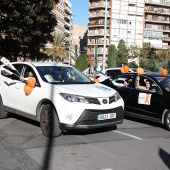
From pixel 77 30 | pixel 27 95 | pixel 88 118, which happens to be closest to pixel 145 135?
pixel 88 118

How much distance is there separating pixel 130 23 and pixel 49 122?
256 ft

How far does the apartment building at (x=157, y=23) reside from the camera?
82938mm

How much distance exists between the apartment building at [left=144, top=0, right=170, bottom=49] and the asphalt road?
254 feet

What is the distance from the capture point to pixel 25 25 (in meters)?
18.7

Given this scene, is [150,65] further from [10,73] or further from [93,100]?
[93,100]

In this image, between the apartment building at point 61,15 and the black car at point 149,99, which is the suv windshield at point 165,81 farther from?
the apartment building at point 61,15

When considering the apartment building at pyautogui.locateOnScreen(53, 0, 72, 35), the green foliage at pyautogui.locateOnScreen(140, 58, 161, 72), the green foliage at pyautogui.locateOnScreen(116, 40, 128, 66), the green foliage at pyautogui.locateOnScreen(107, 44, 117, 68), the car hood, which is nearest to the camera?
the car hood

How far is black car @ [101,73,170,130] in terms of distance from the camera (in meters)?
7.97

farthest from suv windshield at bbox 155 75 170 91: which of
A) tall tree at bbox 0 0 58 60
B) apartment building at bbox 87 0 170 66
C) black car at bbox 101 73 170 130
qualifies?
apartment building at bbox 87 0 170 66

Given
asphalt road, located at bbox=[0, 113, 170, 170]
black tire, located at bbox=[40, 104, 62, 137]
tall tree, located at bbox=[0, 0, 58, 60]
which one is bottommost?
asphalt road, located at bbox=[0, 113, 170, 170]

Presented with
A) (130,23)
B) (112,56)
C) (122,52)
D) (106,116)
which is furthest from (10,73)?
(130,23)

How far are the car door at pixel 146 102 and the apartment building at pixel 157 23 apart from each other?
248 feet

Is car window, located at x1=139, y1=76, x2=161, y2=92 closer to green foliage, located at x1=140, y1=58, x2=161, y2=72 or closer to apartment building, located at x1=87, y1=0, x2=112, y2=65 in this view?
green foliage, located at x1=140, y1=58, x2=161, y2=72

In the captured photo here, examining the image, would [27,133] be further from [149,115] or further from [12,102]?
[149,115]
